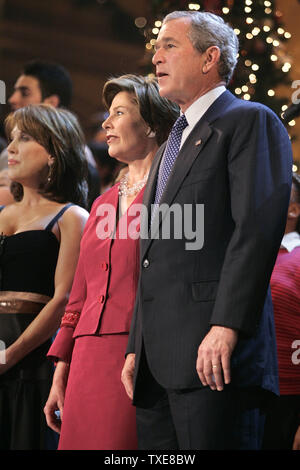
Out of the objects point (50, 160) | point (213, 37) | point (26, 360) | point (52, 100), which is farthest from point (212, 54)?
point (52, 100)

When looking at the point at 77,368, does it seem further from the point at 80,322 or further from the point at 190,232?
the point at 190,232

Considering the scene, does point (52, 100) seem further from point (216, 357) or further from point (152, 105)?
point (216, 357)

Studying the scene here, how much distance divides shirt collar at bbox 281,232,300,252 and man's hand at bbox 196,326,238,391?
4.82ft

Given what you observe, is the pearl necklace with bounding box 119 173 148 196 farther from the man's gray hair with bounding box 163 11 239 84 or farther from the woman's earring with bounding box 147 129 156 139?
the man's gray hair with bounding box 163 11 239 84

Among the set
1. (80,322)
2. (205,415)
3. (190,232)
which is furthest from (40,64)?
(205,415)

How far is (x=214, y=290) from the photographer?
1.67 metres

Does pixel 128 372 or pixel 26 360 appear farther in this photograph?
pixel 26 360

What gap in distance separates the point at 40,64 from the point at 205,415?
2822 millimetres

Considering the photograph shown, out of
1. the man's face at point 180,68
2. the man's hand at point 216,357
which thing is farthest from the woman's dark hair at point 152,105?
the man's hand at point 216,357

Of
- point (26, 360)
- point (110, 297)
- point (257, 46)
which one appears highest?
point (257, 46)

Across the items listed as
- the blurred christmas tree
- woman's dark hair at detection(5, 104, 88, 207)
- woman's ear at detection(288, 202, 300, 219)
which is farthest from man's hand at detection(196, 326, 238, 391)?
the blurred christmas tree

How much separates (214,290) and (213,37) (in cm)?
69

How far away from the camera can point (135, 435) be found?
6.37 feet

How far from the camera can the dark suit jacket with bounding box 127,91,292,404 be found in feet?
5.30
